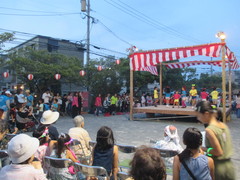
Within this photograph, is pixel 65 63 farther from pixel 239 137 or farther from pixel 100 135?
pixel 100 135

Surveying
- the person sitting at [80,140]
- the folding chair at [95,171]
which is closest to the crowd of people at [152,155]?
the folding chair at [95,171]

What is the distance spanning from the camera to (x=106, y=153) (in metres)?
2.77

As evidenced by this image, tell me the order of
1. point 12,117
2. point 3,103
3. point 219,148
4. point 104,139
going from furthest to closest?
point 12,117 → point 3,103 → point 104,139 → point 219,148

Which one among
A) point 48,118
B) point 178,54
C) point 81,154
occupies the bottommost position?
point 81,154

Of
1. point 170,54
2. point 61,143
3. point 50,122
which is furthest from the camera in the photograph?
point 170,54

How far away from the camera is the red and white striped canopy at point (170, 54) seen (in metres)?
9.13

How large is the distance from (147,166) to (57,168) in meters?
1.78

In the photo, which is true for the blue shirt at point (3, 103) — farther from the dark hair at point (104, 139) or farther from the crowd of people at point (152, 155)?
the dark hair at point (104, 139)

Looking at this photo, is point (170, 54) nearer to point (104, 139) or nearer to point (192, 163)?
point (104, 139)

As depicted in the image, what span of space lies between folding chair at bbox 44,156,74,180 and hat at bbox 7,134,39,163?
814mm

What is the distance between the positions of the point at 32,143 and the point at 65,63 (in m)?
15.3

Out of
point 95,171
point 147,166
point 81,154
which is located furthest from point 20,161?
point 81,154

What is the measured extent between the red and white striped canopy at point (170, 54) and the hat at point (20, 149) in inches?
344

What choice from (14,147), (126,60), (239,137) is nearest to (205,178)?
(14,147)
